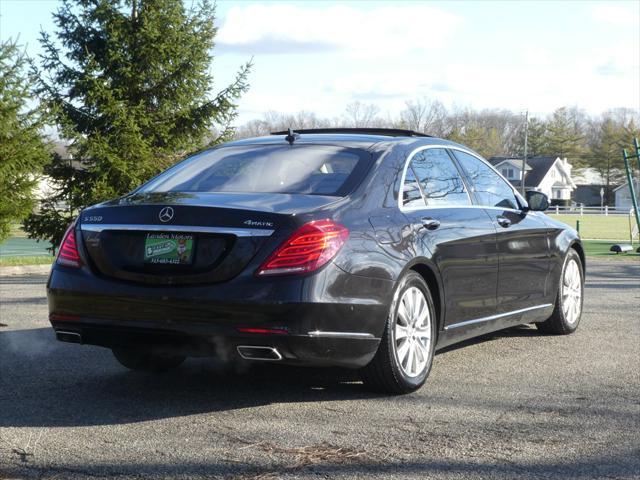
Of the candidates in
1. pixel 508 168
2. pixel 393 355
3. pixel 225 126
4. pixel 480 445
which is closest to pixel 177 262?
pixel 393 355

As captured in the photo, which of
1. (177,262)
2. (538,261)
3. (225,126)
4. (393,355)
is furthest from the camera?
(225,126)

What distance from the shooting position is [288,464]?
4215 millimetres

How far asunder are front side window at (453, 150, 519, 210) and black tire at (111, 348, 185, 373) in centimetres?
244

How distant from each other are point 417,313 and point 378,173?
874mm

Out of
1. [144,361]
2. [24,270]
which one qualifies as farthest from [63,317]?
[24,270]

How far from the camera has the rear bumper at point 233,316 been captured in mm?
5043

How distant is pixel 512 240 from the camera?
720cm

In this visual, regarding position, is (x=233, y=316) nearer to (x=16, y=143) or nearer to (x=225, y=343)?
(x=225, y=343)

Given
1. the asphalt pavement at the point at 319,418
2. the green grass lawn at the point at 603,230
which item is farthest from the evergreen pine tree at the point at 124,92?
the green grass lawn at the point at 603,230

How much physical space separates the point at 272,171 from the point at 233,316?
1.24 m

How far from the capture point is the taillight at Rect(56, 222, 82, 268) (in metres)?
5.58

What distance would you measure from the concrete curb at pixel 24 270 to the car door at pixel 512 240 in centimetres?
1133

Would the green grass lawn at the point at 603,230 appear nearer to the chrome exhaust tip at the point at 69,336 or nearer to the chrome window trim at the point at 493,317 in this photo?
the chrome window trim at the point at 493,317

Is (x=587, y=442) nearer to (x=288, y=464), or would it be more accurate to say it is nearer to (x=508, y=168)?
(x=288, y=464)
